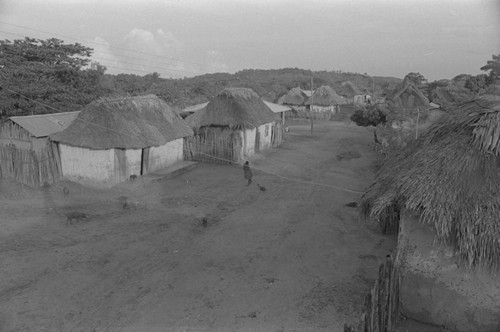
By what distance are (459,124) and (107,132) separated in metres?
11.2

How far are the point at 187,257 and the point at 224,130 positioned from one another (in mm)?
10864

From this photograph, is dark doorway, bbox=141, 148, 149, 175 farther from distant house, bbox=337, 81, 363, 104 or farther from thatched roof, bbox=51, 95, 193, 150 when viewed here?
distant house, bbox=337, 81, 363, 104

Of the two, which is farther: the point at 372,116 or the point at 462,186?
the point at 372,116

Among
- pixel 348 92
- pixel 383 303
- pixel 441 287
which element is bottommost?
pixel 441 287

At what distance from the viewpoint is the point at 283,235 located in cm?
1038

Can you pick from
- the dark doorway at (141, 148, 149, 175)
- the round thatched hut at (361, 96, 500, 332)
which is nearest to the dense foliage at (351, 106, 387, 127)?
the dark doorway at (141, 148, 149, 175)

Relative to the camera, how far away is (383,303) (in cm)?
545

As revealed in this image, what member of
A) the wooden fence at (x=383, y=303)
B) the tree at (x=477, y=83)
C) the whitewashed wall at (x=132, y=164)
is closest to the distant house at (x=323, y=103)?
the tree at (x=477, y=83)

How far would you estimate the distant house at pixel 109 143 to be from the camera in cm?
1416

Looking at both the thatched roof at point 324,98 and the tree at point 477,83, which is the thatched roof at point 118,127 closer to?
the tree at point 477,83

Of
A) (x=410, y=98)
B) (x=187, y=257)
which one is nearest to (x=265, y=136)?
(x=410, y=98)

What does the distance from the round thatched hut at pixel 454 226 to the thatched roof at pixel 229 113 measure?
1270 cm

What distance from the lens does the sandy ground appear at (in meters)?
6.72

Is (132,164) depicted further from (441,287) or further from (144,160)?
(441,287)
